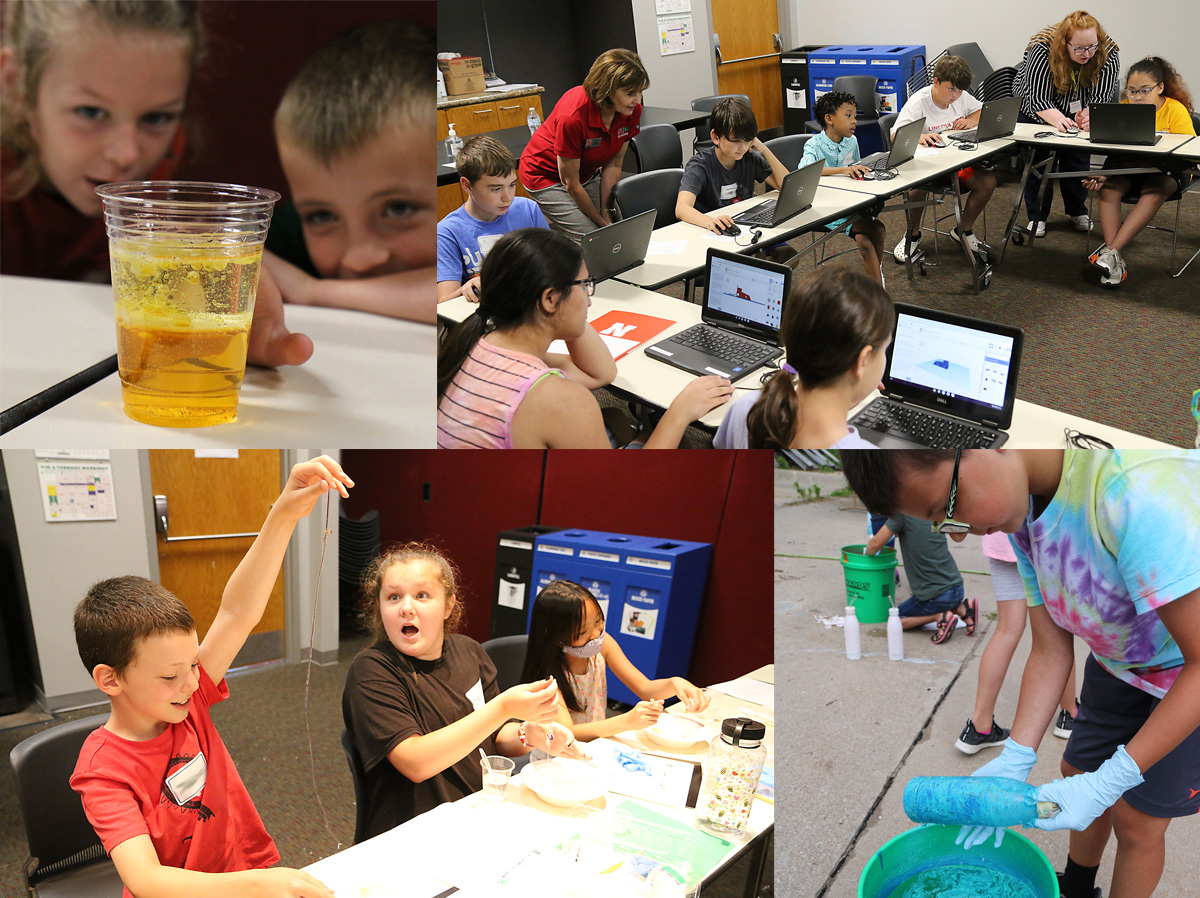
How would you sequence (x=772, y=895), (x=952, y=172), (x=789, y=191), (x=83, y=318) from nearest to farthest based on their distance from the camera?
(x=83, y=318), (x=772, y=895), (x=789, y=191), (x=952, y=172)

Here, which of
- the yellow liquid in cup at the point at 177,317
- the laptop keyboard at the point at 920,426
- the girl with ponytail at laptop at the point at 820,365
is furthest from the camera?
the laptop keyboard at the point at 920,426

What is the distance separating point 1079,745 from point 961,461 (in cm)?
48

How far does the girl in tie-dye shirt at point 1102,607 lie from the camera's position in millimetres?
1172

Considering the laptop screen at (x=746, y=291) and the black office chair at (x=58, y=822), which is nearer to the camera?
the black office chair at (x=58, y=822)

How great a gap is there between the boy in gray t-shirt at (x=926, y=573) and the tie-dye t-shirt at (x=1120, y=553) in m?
0.10

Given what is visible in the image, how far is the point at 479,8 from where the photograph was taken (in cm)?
405

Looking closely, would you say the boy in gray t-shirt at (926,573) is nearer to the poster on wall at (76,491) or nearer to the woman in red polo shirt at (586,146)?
the poster on wall at (76,491)

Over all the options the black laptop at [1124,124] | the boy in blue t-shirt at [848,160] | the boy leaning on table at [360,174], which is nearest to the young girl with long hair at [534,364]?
the boy leaning on table at [360,174]

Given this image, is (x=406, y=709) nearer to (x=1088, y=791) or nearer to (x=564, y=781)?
(x=564, y=781)

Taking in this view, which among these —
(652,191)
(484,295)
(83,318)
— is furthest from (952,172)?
(83,318)

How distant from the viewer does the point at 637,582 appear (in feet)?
4.08

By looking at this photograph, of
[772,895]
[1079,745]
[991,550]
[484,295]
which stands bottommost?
[772,895]

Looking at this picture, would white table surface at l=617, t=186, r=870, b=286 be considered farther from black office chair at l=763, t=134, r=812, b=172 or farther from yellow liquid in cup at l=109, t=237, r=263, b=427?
yellow liquid in cup at l=109, t=237, r=263, b=427

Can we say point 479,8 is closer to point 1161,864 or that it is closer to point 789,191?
point 789,191
